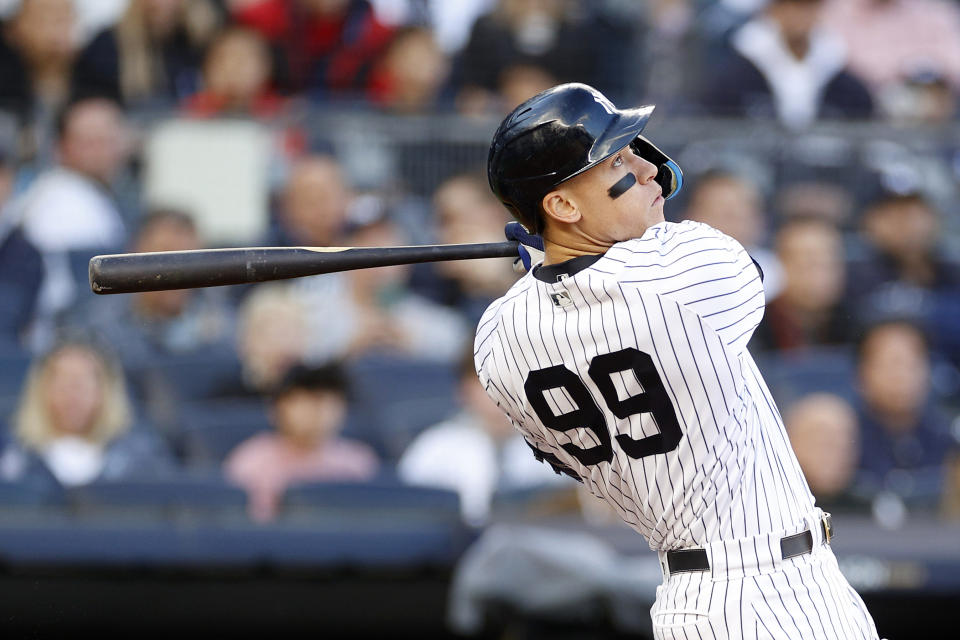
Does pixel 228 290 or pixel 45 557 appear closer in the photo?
pixel 45 557

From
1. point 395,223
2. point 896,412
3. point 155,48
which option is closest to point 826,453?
point 896,412

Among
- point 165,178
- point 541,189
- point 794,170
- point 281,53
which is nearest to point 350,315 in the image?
point 165,178

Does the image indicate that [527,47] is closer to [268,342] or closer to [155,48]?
[155,48]

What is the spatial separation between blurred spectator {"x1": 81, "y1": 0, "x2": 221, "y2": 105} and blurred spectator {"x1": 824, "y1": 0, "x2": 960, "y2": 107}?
3.27 m

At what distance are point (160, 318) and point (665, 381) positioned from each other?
12.7ft

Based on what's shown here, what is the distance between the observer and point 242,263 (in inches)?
95.0

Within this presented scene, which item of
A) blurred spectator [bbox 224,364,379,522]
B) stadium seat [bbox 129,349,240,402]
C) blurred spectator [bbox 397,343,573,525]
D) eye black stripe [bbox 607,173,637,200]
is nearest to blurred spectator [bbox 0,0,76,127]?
stadium seat [bbox 129,349,240,402]

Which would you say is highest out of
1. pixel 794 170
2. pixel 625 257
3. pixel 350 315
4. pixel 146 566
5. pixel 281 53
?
pixel 281 53

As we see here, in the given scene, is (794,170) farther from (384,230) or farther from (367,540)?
(367,540)

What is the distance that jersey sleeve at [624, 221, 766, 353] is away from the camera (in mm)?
2092

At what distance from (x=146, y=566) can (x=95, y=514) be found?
264 millimetres

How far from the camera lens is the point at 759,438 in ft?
7.32

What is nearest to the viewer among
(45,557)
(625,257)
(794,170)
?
(625,257)

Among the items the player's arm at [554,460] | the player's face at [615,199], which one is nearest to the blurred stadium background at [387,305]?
the player's arm at [554,460]
